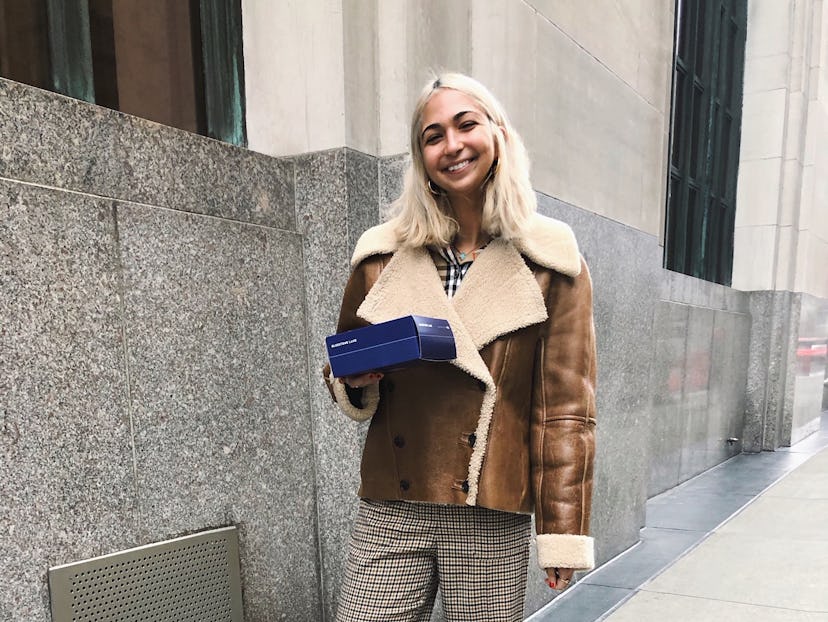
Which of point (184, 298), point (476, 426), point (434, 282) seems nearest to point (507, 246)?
point (434, 282)

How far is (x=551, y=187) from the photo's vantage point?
3.66 meters

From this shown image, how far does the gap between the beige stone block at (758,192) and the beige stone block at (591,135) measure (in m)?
5.41

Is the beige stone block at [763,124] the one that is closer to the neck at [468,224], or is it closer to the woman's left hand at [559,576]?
the neck at [468,224]

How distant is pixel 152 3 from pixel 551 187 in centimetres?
224

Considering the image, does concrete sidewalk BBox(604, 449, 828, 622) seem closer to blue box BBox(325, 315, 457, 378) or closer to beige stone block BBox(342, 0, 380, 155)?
blue box BBox(325, 315, 457, 378)

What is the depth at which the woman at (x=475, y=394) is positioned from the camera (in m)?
1.70

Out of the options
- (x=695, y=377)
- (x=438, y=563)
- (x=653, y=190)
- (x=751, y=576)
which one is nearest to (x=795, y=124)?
(x=695, y=377)

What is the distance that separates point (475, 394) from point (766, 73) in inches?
395

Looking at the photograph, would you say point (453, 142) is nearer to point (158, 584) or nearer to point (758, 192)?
point (158, 584)

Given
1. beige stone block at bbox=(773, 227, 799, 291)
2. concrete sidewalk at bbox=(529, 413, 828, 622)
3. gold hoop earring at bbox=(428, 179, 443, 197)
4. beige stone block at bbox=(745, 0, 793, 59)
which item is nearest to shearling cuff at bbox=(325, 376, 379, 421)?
gold hoop earring at bbox=(428, 179, 443, 197)

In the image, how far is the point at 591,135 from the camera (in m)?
4.09

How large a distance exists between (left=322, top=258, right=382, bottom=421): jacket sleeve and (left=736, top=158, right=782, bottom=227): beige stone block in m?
9.27

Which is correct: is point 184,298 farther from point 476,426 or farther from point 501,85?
point 501,85

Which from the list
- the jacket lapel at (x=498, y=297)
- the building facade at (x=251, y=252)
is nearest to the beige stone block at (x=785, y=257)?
the building facade at (x=251, y=252)
